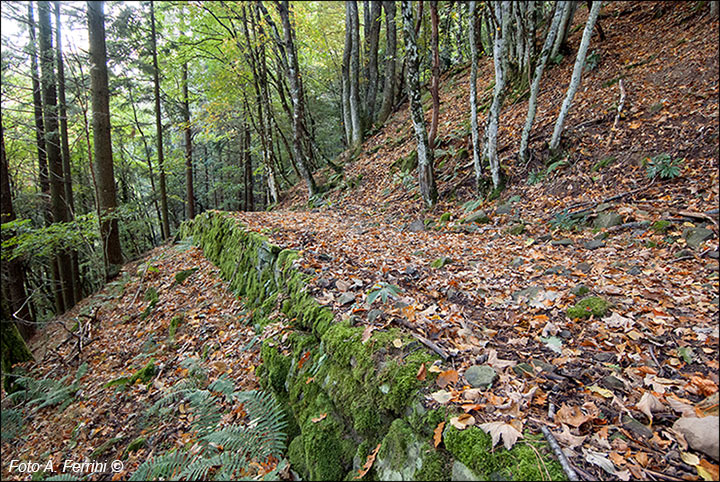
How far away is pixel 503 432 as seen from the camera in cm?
190

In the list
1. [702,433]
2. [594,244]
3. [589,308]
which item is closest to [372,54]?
[594,244]

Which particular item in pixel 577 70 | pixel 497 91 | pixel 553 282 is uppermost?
pixel 577 70

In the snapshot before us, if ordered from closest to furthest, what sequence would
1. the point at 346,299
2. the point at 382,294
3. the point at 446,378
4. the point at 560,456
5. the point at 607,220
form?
1. the point at 560,456
2. the point at 446,378
3. the point at 382,294
4. the point at 346,299
5. the point at 607,220

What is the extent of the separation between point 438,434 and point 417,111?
7308 mm

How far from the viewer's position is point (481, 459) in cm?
182

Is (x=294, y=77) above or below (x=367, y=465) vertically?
above

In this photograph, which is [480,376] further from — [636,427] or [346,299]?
[346,299]

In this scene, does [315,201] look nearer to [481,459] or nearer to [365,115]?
[365,115]

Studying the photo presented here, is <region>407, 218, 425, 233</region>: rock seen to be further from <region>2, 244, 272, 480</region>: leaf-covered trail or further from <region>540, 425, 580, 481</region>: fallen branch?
<region>540, 425, 580, 481</region>: fallen branch

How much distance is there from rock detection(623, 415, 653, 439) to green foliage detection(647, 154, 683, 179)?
522 cm

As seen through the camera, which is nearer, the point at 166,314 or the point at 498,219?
the point at 166,314

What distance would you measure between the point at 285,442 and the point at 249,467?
1.16 ft

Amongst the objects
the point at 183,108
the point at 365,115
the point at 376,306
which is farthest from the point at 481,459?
the point at 183,108

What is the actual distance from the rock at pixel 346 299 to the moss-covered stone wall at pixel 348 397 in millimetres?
256
